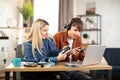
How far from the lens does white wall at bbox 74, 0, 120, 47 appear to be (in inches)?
235

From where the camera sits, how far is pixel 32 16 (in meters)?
5.55

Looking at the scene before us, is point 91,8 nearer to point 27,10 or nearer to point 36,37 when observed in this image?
point 27,10

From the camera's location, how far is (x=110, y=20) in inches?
237

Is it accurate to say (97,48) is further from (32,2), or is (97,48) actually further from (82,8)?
(82,8)

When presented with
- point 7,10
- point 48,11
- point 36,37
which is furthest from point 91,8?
point 36,37

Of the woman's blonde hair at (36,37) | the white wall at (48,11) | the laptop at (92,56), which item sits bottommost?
the laptop at (92,56)

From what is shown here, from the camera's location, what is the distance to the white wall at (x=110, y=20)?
5.98 meters

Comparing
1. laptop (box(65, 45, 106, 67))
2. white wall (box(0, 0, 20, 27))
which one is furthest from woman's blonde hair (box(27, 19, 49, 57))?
white wall (box(0, 0, 20, 27))

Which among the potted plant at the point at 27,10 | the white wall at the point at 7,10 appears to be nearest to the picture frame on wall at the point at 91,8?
the potted plant at the point at 27,10

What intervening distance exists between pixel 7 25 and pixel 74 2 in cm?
186

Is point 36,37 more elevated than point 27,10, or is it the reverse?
point 27,10

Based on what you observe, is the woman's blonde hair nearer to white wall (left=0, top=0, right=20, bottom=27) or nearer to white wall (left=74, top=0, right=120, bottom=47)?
white wall (left=0, top=0, right=20, bottom=27)

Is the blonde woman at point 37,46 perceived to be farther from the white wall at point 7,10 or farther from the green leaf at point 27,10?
the white wall at point 7,10

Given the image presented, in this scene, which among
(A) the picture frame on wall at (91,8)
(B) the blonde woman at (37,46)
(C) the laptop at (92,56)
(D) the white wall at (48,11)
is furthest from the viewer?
(A) the picture frame on wall at (91,8)
